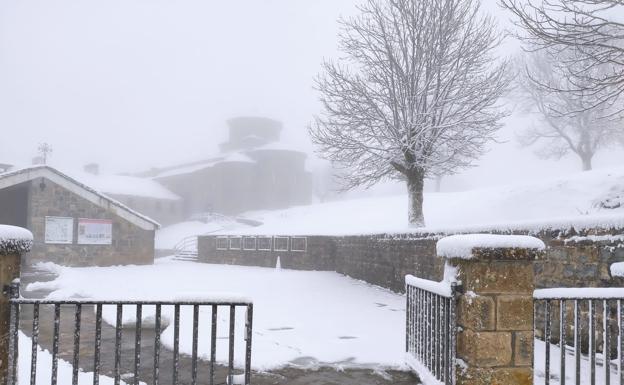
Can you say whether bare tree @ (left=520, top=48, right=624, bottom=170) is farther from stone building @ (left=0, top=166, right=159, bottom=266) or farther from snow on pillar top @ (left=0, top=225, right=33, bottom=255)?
snow on pillar top @ (left=0, top=225, right=33, bottom=255)

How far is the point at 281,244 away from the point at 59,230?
390 inches

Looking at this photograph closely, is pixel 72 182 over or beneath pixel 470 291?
over

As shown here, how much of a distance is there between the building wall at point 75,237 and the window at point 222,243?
3.82 m

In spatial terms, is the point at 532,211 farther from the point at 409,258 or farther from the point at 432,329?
the point at 432,329

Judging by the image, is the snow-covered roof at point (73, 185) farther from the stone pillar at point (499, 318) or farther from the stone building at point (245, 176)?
the stone pillar at point (499, 318)

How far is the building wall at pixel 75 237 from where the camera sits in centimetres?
2103

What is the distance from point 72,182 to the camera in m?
22.0

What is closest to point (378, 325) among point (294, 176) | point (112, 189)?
point (112, 189)

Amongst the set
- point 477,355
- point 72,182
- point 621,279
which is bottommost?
point 477,355

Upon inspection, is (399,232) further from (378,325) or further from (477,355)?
(477,355)

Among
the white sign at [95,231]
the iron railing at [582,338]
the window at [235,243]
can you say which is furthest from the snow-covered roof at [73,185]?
the iron railing at [582,338]

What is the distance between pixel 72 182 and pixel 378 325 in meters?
18.6

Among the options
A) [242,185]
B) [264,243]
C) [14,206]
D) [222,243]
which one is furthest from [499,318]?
[242,185]

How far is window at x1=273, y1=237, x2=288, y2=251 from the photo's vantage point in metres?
21.8
